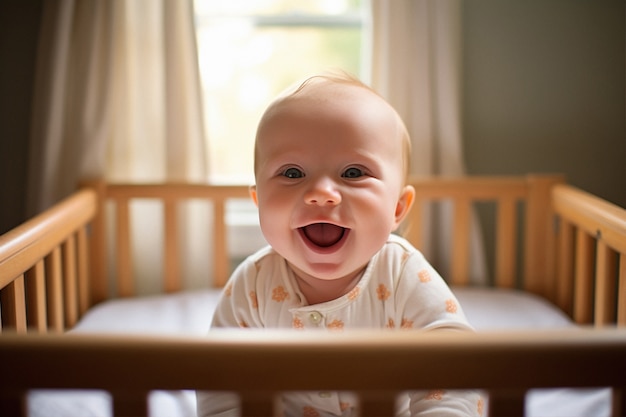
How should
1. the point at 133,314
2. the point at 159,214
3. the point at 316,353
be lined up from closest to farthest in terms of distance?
the point at 316,353 → the point at 133,314 → the point at 159,214

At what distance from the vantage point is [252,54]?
216cm

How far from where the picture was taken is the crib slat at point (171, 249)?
187cm

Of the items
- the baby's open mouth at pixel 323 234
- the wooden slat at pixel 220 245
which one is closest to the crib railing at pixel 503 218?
the wooden slat at pixel 220 245

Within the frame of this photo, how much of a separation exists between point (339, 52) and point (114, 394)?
1620mm

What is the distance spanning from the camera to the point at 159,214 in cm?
199

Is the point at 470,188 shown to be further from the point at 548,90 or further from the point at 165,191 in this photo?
the point at 165,191

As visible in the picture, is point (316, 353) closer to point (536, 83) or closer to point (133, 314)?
point (133, 314)

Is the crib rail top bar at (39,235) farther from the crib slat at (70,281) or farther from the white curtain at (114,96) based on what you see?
the white curtain at (114,96)

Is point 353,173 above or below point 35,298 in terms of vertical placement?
above

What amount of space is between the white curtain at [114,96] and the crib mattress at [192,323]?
0.94 feet

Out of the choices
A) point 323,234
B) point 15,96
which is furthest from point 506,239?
point 15,96

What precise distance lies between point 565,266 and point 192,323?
91cm

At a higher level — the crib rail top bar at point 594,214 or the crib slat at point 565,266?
the crib rail top bar at point 594,214

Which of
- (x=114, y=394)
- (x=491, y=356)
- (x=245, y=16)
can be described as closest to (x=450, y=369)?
(x=491, y=356)
